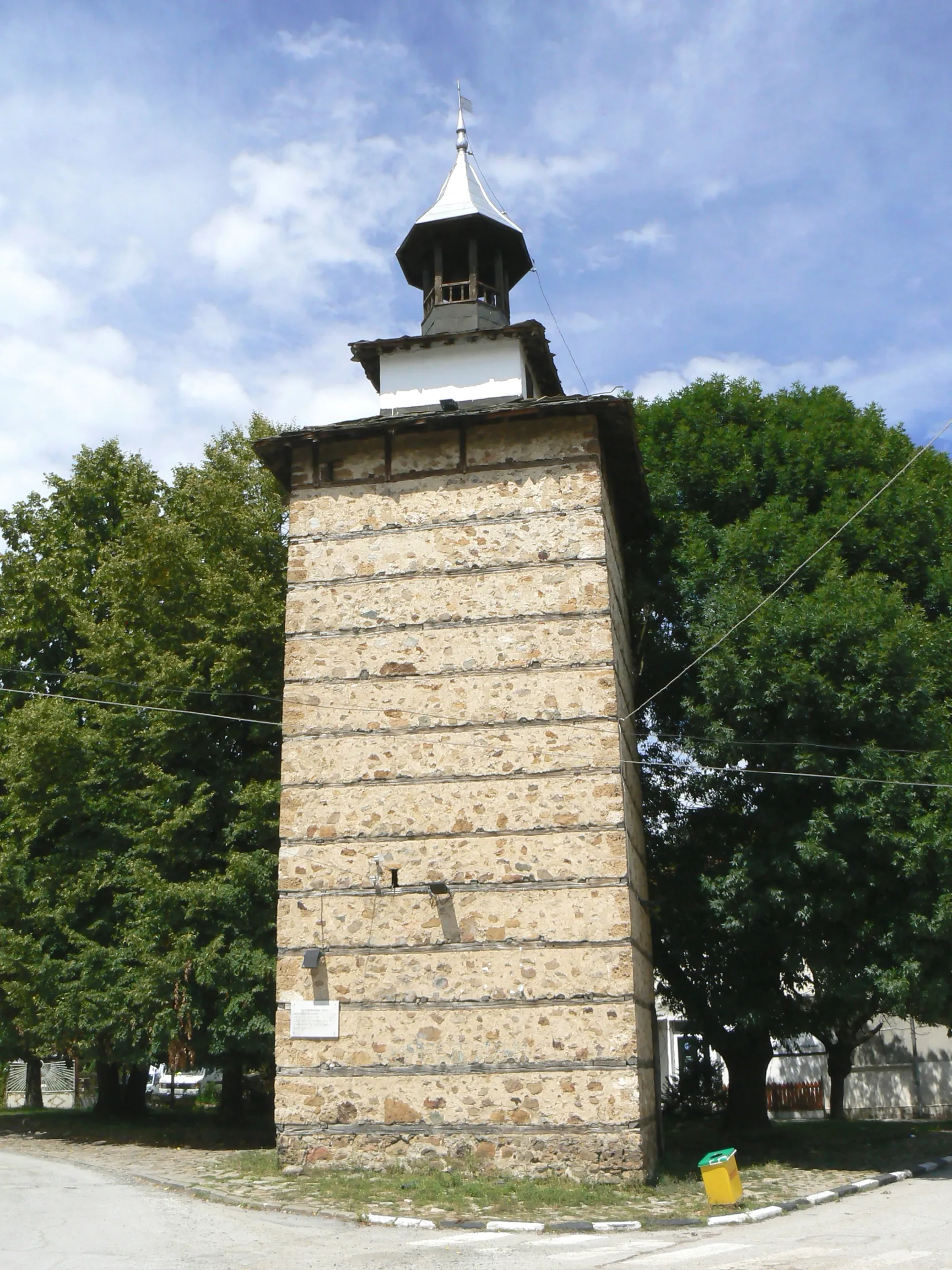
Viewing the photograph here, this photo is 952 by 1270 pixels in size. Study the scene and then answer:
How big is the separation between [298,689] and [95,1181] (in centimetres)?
626

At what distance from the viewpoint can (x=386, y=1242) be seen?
9.50m

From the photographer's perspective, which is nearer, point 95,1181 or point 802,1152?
point 95,1181

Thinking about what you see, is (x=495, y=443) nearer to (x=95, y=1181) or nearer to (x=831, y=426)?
(x=831, y=426)

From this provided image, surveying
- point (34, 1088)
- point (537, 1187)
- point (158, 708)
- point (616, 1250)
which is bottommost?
point (34, 1088)

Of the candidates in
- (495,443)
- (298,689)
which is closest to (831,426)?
(495,443)

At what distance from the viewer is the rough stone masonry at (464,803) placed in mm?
12617

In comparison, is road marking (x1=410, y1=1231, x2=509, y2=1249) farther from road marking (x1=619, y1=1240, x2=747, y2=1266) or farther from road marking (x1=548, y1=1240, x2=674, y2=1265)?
road marking (x1=619, y1=1240, x2=747, y2=1266)

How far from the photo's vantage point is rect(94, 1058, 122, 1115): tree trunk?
2181cm

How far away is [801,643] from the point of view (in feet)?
47.2

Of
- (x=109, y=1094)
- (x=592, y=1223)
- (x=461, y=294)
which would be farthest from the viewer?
(x=109, y=1094)

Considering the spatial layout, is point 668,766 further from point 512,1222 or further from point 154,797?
point 154,797

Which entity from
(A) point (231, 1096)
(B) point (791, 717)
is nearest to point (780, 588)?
(B) point (791, 717)

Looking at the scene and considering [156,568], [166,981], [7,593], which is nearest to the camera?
[166,981]

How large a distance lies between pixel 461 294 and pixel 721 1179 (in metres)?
13.1
